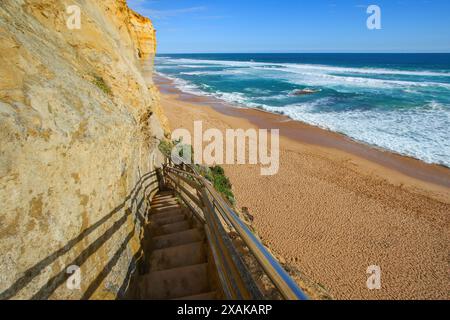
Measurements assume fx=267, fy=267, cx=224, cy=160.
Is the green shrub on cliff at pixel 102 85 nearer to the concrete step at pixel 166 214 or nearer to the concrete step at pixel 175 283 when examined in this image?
the concrete step at pixel 166 214

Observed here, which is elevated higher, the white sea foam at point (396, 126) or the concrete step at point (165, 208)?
the white sea foam at point (396, 126)

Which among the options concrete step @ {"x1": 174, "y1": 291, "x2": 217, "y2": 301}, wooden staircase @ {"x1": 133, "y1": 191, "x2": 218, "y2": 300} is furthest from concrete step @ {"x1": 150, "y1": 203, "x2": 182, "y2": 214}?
concrete step @ {"x1": 174, "y1": 291, "x2": 217, "y2": 301}

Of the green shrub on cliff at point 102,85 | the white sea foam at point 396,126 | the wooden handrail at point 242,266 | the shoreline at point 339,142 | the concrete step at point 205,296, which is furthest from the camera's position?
the white sea foam at point 396,126

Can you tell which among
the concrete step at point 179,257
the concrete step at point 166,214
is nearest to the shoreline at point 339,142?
the concrete step at point 166,214

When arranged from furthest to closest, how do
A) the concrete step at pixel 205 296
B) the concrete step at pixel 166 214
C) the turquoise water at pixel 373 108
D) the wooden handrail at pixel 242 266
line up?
the turquoise water at pixel 373 108 → the concrete step at pixel 166 214 → the concrete step at pixel 205 296 → the wooden handrail at pixel 242 266

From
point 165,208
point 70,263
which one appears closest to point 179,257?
point 70,263

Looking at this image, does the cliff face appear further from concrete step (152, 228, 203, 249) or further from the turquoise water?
the turquoise water
